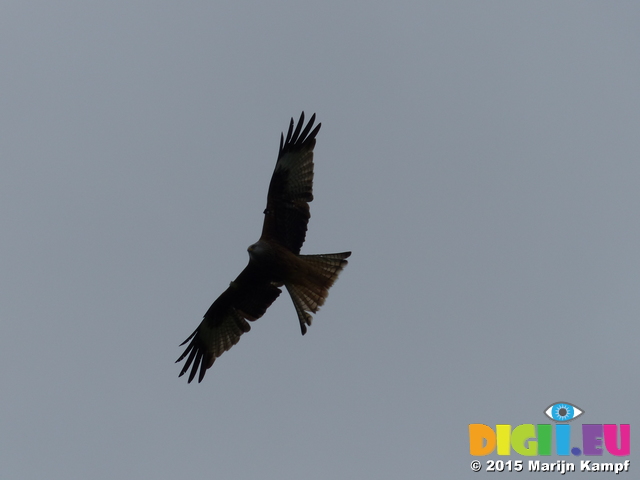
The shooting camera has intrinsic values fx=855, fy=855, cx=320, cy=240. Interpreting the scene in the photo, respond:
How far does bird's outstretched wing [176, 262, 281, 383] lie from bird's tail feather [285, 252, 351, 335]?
0.72 m

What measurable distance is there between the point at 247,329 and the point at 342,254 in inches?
78.3

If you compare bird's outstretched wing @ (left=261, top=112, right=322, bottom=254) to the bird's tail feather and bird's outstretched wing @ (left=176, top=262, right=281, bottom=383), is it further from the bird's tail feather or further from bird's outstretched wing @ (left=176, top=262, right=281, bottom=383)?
bird's outstretched wing @ (left=176, top=262, right=281, bottom=383)

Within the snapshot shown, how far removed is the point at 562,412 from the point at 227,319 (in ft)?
16.7

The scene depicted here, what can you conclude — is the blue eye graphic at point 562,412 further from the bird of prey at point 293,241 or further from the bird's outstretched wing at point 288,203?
the bird's outstretched wing at point 288,203

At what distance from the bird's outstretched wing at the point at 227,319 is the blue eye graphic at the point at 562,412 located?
4285 mm

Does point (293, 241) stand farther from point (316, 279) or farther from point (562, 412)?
point (562, 412)

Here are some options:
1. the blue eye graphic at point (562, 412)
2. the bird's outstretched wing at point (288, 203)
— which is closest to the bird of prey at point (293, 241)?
the bird's outstretched wing at point (288, 203)

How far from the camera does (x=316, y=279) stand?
39.4 ft

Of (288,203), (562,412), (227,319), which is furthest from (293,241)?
(562,412)

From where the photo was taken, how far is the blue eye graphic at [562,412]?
12.1 m

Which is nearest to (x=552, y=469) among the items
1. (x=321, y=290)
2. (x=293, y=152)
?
(x=321, y=290)

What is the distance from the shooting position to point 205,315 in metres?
12.9

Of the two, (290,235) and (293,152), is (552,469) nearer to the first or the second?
(290,235)

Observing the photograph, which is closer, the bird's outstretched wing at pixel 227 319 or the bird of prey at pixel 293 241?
the bird of prey at pixel 293 241
